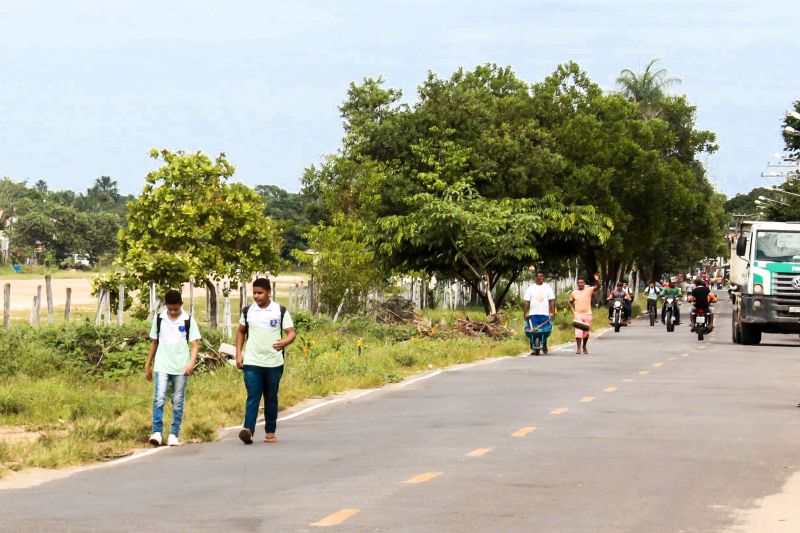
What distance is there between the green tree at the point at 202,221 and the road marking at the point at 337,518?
3286 centimetres

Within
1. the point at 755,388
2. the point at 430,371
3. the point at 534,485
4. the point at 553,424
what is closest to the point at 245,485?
the point at 534,485

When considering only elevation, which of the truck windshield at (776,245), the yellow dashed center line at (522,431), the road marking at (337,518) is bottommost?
the road marking at (337,518)

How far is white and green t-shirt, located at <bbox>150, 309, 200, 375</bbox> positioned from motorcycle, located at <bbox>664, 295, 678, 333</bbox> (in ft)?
110

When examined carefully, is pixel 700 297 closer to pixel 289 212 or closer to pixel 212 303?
pixel 212 303

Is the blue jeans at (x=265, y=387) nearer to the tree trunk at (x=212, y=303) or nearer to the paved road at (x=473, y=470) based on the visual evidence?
the paved road at (x=473, y=470)

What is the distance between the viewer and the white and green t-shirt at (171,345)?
15805 mm

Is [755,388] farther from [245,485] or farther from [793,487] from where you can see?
[245,485]

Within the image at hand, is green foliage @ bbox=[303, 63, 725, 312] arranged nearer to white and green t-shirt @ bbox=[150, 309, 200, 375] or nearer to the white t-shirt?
the white t-shirt

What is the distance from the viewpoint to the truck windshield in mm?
37281

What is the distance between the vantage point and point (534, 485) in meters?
11.8

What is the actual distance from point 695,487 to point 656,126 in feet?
197

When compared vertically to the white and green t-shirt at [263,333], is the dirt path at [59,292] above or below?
below

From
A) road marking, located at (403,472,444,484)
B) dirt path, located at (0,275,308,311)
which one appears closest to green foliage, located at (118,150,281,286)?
dirt path, located at (0,275,308,311)

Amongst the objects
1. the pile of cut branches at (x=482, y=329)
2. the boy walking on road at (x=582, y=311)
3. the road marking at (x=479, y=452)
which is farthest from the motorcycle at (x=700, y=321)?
the road marking at (x=479, y=452)
